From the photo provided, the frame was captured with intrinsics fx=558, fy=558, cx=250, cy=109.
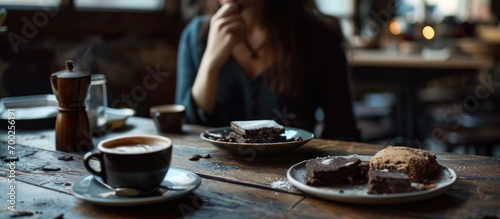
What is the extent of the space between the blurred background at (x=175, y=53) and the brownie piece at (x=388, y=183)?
4.50 feet

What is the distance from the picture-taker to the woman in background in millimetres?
1997

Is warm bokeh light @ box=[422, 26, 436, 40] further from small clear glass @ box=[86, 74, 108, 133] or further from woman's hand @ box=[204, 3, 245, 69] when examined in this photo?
small clear glass @ box=[86, 74, 108, 133]

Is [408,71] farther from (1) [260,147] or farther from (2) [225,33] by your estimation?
(1) [260,147]

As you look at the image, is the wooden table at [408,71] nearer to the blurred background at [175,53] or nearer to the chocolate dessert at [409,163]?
the blurred background at [175,53]

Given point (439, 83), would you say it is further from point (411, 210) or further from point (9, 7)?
point (411, 210)

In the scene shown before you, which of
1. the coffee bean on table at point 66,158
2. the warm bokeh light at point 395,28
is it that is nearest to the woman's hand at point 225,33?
the coffee bean on table at point 66,158

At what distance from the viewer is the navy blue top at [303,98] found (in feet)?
6.63

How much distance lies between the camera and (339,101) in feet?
6.66

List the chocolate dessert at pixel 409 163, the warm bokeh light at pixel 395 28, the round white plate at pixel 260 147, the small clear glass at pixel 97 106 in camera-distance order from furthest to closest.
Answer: the warm bokeh light at pixel 395 28, the small clear glass at pixel 97 106, the round white plate at pixel 260 147, the chocolate dessert at pixel 409 163

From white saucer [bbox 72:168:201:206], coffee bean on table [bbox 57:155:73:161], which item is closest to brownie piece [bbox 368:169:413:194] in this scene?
white saucer [bbox 72:168:201:206]

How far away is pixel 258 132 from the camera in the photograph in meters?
1.30

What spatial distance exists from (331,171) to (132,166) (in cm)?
36

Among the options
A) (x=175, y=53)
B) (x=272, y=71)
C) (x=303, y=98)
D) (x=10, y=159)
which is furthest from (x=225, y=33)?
(x=175, y=53)

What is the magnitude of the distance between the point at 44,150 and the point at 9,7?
1.37m
